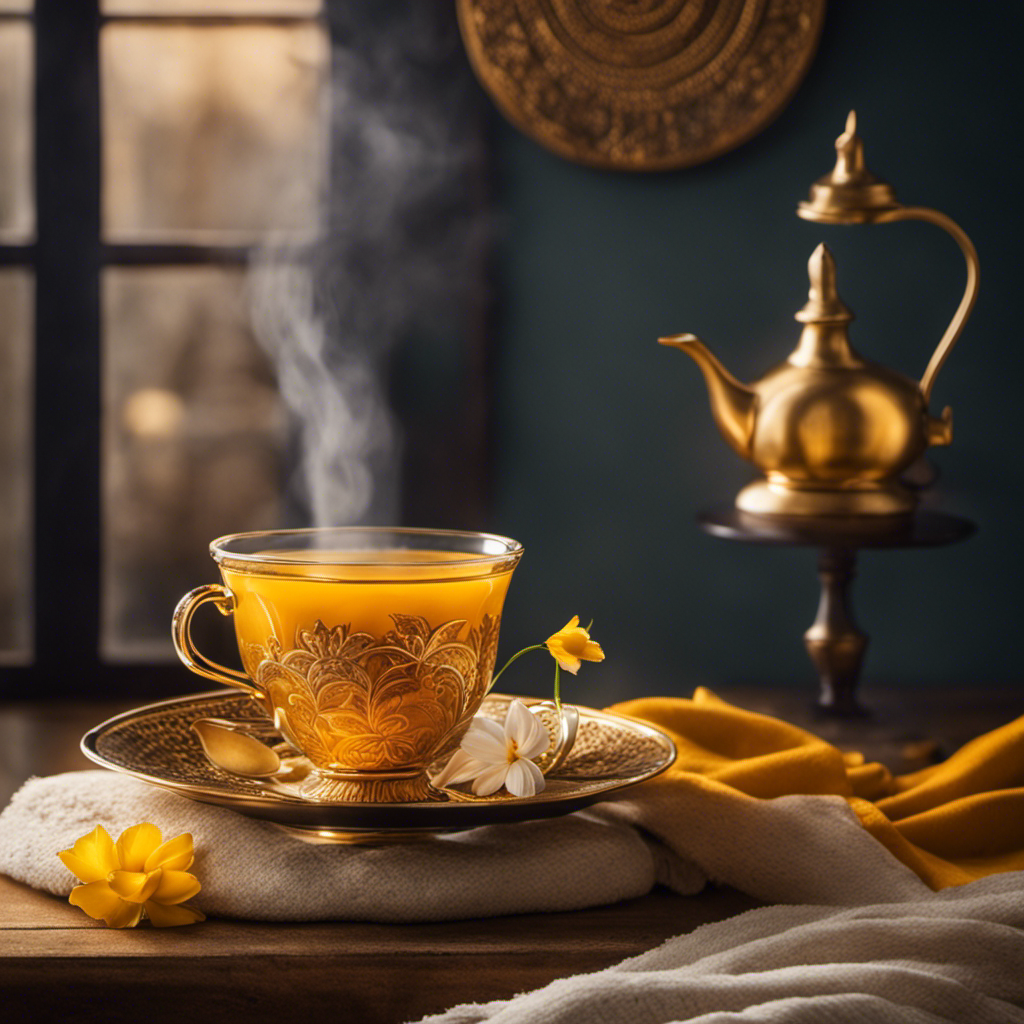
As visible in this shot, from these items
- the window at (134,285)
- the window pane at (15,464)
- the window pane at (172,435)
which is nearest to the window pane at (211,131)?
the window at (134,285)

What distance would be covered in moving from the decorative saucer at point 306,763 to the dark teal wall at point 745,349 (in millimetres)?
1474

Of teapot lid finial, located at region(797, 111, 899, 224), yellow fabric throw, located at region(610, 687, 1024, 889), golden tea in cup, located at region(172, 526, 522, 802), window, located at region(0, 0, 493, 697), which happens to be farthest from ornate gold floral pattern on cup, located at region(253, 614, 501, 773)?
window, located at region(0, 0, 493, 697)

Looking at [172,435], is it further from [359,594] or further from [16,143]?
[359,594]

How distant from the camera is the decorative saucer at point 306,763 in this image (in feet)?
2.01

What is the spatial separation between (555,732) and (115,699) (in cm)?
172

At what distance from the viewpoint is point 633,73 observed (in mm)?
2172

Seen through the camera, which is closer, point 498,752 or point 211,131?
point 498,752

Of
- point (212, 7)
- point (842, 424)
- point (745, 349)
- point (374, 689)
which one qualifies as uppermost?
point (212, 7)

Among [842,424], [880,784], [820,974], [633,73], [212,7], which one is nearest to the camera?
[820,974]

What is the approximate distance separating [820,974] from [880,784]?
0.34 m

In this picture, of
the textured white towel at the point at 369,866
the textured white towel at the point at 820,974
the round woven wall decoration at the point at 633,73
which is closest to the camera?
the textured white towel at the point at 820,974

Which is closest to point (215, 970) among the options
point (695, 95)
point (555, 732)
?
point (555, 732)

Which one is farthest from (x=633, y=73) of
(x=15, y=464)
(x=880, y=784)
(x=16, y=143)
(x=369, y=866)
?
(x=369, y=866)

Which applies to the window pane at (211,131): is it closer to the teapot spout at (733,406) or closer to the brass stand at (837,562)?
the teapot spout at (733,406)
